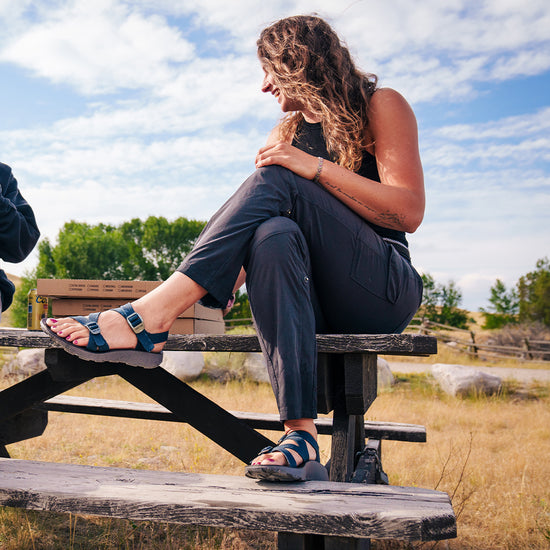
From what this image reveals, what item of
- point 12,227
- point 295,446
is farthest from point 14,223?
point 295,446

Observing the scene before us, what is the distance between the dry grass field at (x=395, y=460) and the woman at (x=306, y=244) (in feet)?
3.95

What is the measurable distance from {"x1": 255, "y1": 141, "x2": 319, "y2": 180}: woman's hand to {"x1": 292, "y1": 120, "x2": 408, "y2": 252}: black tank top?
31 centimetres

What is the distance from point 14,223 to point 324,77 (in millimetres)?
1629

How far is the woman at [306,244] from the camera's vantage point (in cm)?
147

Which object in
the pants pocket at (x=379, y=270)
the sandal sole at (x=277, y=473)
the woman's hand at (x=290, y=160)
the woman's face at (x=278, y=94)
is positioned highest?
the woman's face at (x=278, y=94)

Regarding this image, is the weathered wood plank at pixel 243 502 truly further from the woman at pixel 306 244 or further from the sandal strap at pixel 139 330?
the sandal strap at pixel 139 330

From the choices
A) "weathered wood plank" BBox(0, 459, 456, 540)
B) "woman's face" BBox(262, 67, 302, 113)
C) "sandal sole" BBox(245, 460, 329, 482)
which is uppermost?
"woman's face" BBox(262, 67, 302, 113)

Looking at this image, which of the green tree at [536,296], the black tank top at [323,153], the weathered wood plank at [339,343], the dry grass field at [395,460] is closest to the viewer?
the weathered wood plank at [339,343]

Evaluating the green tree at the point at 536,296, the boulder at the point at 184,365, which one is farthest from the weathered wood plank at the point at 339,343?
the green tree at the point at 536,296

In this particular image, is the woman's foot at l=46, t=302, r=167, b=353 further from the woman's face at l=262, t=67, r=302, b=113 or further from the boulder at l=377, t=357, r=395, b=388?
the boulder at l=377, t=357, r=395, b=388

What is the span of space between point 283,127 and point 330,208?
0.91 m

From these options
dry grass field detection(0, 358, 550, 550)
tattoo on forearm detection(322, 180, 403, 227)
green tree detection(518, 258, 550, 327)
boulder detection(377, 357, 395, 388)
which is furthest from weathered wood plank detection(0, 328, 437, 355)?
green tree detection(518, 258, 550, 327)

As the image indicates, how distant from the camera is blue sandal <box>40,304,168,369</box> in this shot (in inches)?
57.8

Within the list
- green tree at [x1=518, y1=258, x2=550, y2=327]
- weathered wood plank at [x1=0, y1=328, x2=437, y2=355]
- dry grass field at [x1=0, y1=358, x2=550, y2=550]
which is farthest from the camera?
green tree at [x1=518, y1=258, x2=550, y2=327]
